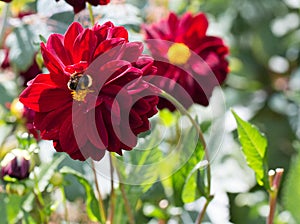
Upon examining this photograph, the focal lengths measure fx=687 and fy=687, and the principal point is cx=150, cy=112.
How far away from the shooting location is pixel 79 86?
0.49 meters

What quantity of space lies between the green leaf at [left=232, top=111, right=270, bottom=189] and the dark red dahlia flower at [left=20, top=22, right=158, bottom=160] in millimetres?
138

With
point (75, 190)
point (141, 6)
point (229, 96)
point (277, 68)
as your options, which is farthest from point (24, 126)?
point (277, 68)

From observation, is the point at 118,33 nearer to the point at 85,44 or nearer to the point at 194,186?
the point at 85,44

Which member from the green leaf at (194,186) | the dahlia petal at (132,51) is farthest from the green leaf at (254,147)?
the dahlia petal at (132,51)

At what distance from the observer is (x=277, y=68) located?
1.27 meters

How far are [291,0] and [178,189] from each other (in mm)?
677

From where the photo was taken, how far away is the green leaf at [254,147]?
0.60m

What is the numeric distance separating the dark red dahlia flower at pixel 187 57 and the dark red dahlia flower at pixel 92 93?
153 millimetres

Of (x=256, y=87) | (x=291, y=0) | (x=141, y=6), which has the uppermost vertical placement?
(x=141, y=6)

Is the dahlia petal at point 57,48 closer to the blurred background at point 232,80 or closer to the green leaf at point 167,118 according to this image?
→ the blurred background at point 232,80

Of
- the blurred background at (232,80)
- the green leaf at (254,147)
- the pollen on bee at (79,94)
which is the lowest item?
the blurred background at (232,80)

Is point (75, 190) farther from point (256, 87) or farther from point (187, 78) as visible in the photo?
point (256, 87)

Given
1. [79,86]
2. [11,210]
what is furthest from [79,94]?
[11,210]

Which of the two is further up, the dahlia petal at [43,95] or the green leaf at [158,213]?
the dahlia petal at [43,95]
